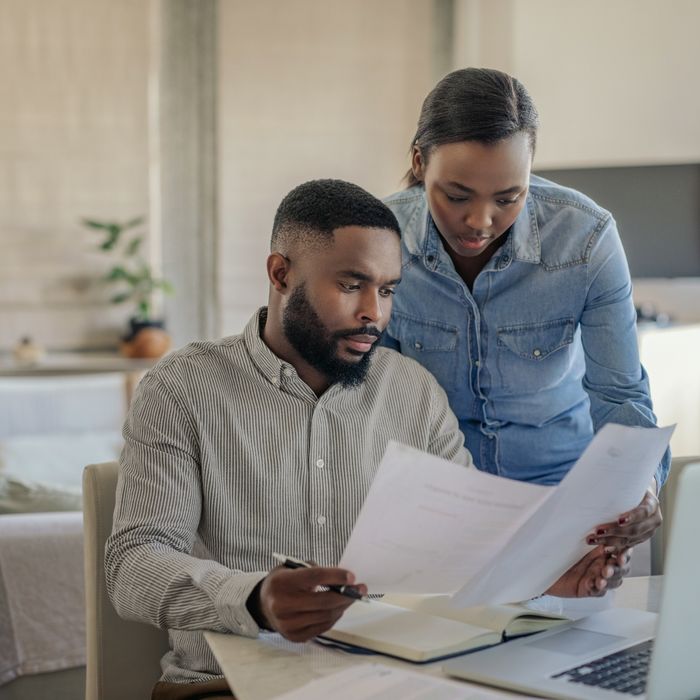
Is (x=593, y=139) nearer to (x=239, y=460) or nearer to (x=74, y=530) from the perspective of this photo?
(x=74, y=530)

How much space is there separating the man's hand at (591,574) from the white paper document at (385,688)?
36 cm

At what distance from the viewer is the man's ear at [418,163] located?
71.0 inches

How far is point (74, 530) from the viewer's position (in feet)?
8.82

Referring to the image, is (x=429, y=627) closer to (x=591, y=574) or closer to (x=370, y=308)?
(x=591, y=574)

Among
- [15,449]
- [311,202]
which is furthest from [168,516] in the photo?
[15,449]

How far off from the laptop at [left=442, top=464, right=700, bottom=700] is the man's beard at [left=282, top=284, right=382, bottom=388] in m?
0.51

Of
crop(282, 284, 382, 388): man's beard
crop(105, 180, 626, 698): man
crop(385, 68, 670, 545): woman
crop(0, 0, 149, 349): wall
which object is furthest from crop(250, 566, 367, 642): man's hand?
crop(0, 0, 149, 349): wall

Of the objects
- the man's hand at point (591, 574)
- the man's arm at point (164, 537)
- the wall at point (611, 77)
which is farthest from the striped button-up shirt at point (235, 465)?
the wall at point (611, 77)

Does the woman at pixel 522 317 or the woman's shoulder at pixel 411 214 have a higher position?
the woman's shoulder at pixel 411 214

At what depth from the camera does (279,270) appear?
67.8 inches

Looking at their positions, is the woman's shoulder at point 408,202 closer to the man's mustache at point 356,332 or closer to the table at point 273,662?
the man's mustache at point 356,332

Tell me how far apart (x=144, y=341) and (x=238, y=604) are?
4.05 metres

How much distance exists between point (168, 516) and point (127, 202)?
410cm

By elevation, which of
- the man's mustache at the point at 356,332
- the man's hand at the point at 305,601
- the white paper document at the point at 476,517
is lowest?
the man's hand at the point at 305,601
